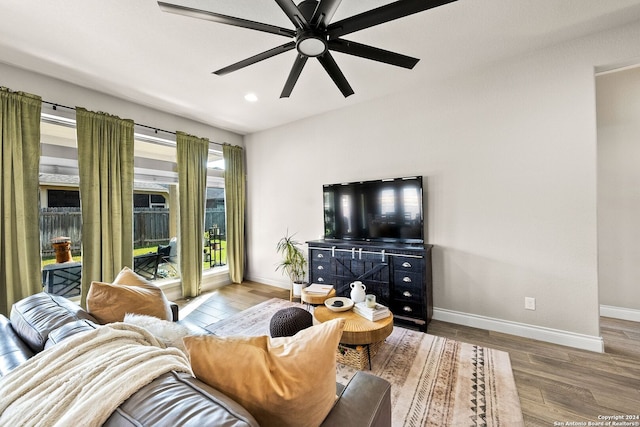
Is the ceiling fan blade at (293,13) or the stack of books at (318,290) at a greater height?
the ceiling fan blade at (293,13)

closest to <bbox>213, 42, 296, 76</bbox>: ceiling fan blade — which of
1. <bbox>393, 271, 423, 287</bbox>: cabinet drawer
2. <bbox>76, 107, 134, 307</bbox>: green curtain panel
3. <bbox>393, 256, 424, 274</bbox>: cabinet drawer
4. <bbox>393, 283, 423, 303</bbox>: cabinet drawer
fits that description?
<bbox>76, 107, 134, 307</bbox>: green curtain panel

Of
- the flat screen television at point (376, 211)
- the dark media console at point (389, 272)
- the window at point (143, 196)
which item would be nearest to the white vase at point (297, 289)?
the dark media console at point (389, 272)

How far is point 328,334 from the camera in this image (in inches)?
33.7

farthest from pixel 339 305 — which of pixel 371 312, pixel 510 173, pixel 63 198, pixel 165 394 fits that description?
pixel 63 198

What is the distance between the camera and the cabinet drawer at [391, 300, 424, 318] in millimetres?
2678

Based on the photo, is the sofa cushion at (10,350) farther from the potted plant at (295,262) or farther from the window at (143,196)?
the potted plant at (295,262)

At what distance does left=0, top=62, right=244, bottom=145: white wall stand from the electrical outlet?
4.77m

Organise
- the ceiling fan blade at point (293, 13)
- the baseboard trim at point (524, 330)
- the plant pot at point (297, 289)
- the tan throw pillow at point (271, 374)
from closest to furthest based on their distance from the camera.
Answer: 1. the tan throw pillow at point (271, 374)
2. the ceiling fan blade at point (293, 13)
3. the baseboard trim at point (524, 330)
4. the plant pot at point (297, 289)

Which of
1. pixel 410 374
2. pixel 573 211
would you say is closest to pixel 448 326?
pixel 410 374

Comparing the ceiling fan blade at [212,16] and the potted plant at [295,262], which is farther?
the potted plant at [295,262]

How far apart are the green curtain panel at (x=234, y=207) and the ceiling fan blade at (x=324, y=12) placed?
3.28 meters

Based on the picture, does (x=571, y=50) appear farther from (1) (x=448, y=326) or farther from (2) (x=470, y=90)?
(1) (x=448, y=326)

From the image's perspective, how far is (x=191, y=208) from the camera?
12.6ft

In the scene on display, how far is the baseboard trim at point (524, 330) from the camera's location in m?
2.28
